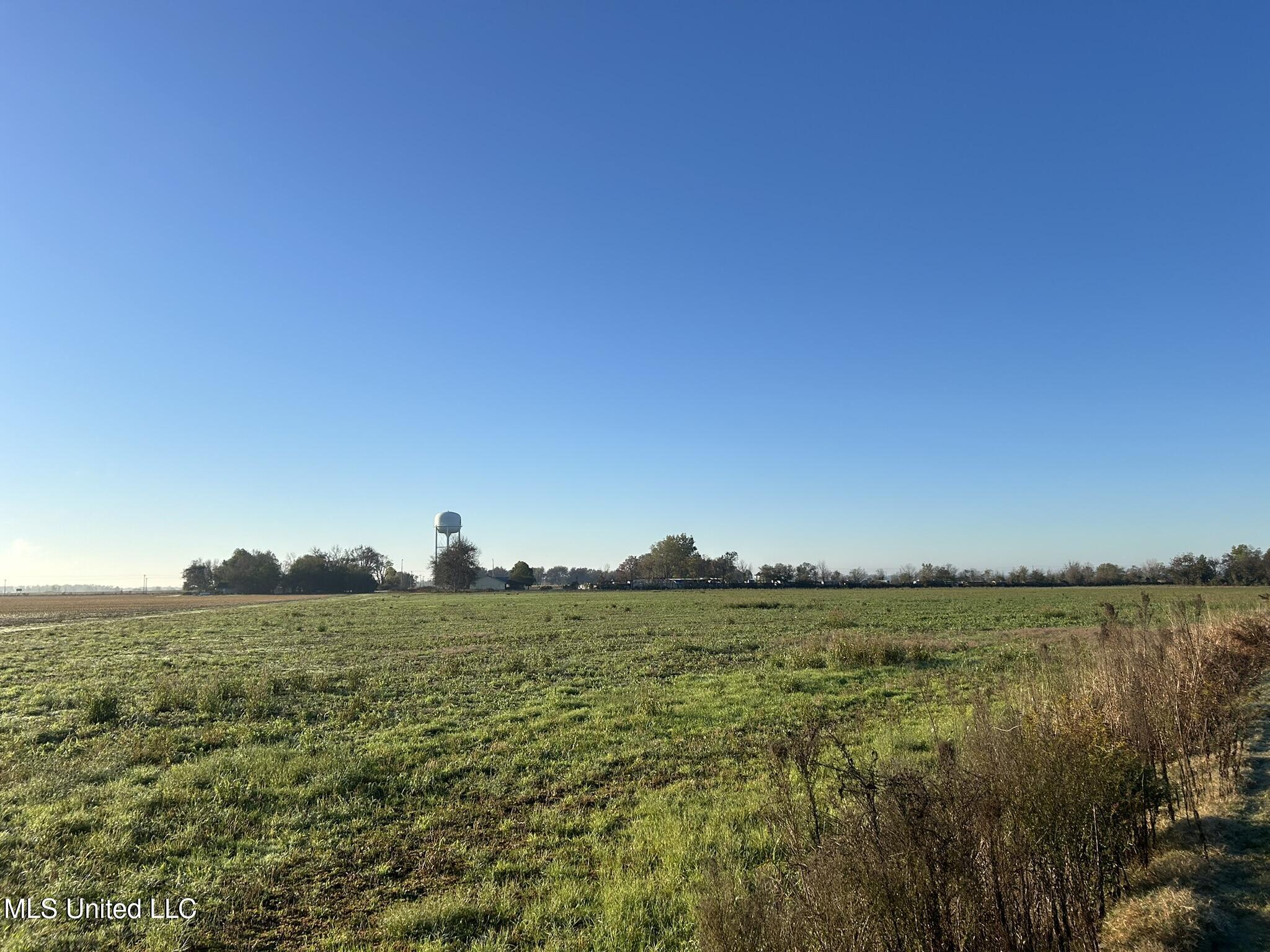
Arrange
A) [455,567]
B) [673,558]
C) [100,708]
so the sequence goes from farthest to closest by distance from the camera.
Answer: [673,558]
[455,567]
[100,708]

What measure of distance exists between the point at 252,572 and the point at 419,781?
14211cm

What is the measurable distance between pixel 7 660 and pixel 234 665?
804cm

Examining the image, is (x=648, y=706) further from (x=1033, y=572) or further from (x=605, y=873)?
(x=1033, y=572)

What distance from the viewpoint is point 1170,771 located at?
6516 mm

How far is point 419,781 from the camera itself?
8445 millimetres

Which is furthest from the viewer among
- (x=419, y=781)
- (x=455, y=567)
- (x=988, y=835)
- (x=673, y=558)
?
(x=673, y=558)

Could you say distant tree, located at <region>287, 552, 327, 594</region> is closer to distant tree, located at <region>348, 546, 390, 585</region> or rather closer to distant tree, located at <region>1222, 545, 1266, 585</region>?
distant tree, located at <region>348, 546, 390, 585</region>

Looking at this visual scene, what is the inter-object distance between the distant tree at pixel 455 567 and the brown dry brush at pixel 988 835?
118680mm

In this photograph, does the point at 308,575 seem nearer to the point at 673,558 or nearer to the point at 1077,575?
the point at 673,558

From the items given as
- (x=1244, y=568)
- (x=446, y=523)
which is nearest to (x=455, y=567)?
(x=446, y=523)

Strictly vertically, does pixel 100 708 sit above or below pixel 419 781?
above

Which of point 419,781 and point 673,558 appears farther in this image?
point 673,558

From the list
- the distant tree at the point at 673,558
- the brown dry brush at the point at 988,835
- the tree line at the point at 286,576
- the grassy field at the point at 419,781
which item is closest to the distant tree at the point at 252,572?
the tree line at the point at 286,576

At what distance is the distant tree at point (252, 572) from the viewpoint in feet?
424
